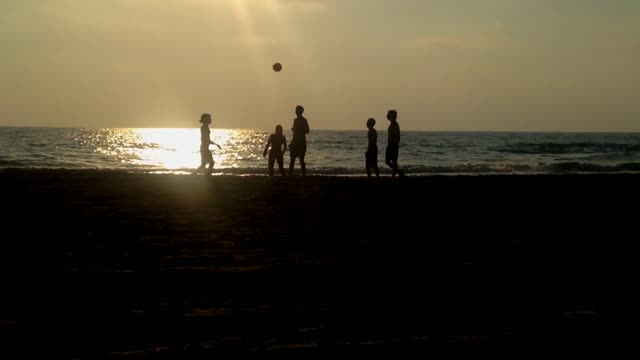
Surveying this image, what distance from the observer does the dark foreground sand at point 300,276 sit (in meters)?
4.40

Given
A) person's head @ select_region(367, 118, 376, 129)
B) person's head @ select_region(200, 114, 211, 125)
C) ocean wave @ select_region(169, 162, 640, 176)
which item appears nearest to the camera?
person's head @ select_region(367, 118, 376, 129)

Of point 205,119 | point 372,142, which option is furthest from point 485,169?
point 205,119

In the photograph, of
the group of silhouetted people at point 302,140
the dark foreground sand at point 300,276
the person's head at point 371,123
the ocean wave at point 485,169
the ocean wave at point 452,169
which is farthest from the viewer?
the ocean wave at point 452,169

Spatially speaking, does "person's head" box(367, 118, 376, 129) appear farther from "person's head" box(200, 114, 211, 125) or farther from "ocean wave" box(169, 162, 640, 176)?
"ocean wave" box(169, 162, 640, 176)

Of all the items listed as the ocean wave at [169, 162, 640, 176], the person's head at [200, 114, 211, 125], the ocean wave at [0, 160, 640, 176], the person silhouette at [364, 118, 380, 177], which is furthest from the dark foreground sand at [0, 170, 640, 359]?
the ocean wave at [0, 160, 640, 176]

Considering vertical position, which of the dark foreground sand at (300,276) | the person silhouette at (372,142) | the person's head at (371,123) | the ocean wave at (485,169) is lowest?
the ocean wave at (485,169)

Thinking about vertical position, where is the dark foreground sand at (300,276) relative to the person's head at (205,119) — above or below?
below

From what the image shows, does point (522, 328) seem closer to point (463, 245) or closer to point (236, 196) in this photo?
point (463, 245)

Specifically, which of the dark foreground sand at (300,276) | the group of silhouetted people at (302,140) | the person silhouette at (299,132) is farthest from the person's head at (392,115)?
the dark foreground sand at (300,276)

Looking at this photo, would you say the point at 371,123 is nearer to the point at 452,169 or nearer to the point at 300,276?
the point at 300,276

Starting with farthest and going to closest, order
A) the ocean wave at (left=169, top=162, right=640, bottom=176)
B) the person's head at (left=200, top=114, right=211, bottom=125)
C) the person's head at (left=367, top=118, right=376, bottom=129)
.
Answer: the ocean wave at (left=169, top=162, right=640, bottom=176), the person's head at (left=200, top=114, right=211, bottom=125), the person's head at (left=367, top=118, right=376, bottom=129)

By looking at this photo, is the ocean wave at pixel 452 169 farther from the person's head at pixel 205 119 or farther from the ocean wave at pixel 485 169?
the person's head at pixel 205 119

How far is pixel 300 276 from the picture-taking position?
635 centimetres

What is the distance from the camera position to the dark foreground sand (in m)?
4.40
